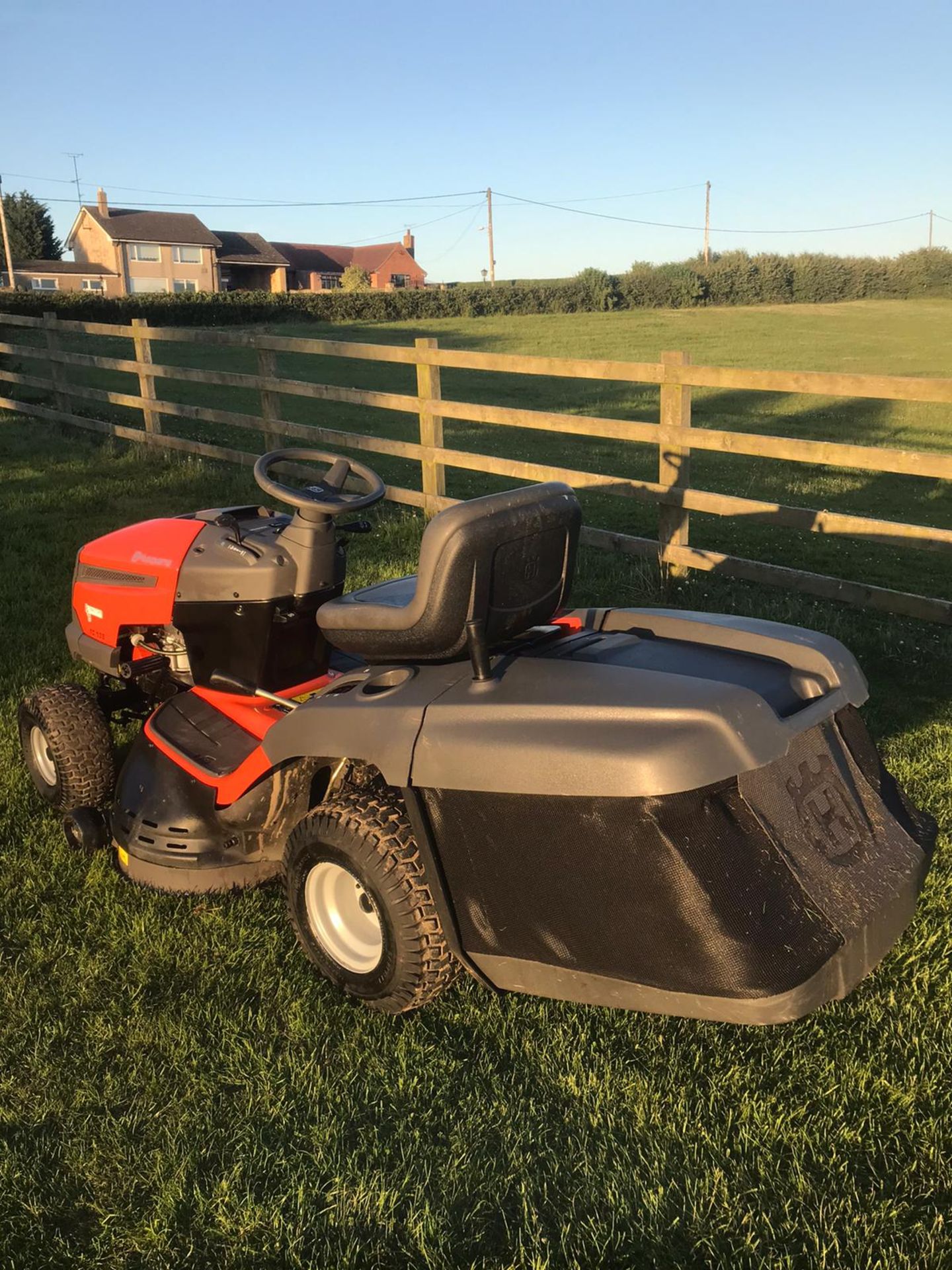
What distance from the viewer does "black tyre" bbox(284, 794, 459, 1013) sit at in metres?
2.46

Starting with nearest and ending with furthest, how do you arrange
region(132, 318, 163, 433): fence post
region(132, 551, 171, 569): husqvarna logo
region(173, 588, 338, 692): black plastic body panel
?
1. region(173, 588, 338, 692): black plastic body panel
2. region(132, 551, 171, 569): husqvarna logo
3. region(132, 318, 163, 433): fence post

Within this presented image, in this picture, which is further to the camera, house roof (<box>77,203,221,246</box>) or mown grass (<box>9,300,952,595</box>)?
house roof (<box>77,203,221,246</box>)

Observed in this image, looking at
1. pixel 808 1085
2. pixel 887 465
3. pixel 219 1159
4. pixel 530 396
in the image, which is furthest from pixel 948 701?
pixel 530 396

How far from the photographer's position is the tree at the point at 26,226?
223 ft

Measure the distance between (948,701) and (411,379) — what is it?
1862 centimetres

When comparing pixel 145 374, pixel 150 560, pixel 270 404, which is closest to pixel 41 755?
pixel 150 560

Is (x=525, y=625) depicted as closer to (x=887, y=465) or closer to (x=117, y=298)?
(x=887, y=465)

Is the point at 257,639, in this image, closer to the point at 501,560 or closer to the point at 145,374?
the point at 501,560

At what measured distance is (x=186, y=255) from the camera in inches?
2621

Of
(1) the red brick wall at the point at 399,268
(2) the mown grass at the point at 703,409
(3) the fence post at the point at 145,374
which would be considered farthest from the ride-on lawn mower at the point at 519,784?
(1) the red brick wall at the point at 399,268

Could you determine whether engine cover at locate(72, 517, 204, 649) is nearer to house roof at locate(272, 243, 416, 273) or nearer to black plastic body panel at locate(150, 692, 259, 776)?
black plastic body panel at locate(150, 692, 259, 776)

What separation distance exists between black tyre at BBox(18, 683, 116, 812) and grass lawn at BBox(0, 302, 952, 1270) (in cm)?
22

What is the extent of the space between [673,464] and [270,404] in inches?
159

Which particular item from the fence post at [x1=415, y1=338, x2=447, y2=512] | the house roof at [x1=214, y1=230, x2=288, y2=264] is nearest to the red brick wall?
the house roof at [x1=214, y1=230, x2=288, y2=264]
